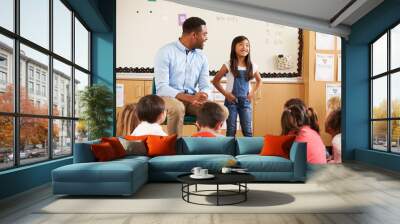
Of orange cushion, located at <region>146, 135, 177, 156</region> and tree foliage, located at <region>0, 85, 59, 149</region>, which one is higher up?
tree foliage, located at <region>0, 85, 59, 149</region>

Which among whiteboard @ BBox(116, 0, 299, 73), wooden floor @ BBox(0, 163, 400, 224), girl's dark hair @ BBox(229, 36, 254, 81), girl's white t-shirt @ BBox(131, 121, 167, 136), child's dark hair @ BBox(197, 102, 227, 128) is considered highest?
whiteboard @ BBox(116, 0, 299, 73)

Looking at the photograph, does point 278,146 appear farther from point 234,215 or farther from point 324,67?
point 324,67

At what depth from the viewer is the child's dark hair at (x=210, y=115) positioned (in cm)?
804

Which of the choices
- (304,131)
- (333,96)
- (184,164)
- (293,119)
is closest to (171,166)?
(184,164)

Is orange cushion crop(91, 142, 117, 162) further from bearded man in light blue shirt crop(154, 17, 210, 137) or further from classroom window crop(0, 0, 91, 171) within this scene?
bearded man in light blue shirt crop(154, 17, 210, 137)

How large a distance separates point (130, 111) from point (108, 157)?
3104mm

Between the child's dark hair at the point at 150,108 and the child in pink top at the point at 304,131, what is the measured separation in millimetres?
2857

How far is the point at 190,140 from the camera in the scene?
649 cm

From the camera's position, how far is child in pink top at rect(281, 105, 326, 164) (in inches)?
332

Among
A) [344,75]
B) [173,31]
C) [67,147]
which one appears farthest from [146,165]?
[344,75]

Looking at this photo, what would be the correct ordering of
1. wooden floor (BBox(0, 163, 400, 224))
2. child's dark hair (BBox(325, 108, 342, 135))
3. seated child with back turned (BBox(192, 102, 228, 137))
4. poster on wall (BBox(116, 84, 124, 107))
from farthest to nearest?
child's dark hair (BBox(325, 108, 342, 135))
poster on wall (BBox(116, 84, 124, 107))
seated child with back turned (BBox(192, 102, 228, 137))
wooden floor (BBox(0, 163, 400, 224))

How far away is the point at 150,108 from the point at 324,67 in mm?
4466

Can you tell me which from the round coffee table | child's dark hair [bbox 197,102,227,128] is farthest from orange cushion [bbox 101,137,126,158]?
child's dark hair [bbox 197,102,227,128]

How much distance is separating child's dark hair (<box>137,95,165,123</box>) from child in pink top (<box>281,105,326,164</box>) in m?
2.86
